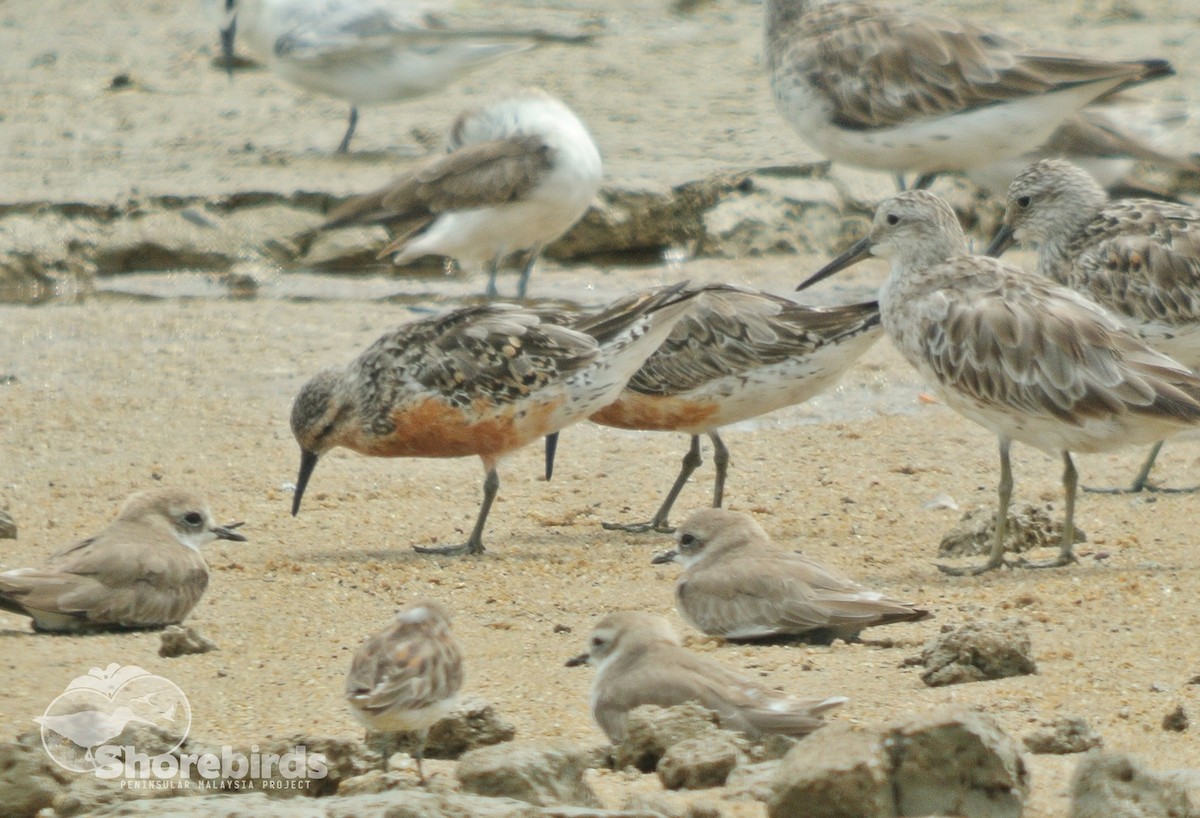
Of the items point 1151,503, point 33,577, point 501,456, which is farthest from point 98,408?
point 1151,503

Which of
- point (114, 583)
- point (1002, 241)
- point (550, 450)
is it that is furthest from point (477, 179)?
point (114, 583)

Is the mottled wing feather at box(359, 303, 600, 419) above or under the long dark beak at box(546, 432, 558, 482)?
above

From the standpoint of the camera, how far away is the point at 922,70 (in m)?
12.6

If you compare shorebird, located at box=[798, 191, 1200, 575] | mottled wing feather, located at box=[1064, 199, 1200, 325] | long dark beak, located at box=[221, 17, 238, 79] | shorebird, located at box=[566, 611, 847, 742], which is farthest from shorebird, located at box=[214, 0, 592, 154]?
shorebird, located at box=[566, 611, 847, 742]

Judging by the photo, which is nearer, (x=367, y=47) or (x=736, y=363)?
(x=736, y=363)

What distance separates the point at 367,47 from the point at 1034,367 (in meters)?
9.37

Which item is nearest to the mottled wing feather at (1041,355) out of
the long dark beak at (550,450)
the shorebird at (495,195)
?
the long dark beak at (550,450)

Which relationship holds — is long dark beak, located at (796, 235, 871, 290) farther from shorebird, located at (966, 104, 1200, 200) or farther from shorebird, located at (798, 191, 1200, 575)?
shorebird, located at (966, 104, 1200, 200)

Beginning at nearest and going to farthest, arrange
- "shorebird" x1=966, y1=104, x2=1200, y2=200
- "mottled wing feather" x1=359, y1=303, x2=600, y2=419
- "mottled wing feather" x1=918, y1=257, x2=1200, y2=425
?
"mottled wing feather" x1=918, y1=257, x2=1200, y2=425 < "mottled wing feather" x1=359, y1=303, x2=600, y2=419 < "shorebird" x1=966, y1=104, x2=1200, y2=200

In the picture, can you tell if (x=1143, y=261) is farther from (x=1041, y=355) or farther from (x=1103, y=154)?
(x=1103, y=154)

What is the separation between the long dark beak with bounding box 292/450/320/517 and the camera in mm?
8289

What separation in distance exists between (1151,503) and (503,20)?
11.4 meters

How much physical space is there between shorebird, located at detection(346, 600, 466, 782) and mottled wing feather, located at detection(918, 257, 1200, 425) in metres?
3.23

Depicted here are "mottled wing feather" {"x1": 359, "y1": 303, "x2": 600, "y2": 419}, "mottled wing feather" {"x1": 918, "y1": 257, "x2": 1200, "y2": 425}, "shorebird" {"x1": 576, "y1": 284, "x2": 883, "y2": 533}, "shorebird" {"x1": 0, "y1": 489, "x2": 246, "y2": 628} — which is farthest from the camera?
"shorebird" {"x1": 576, "y1": 284, "x2": 883, "y2": 533}
